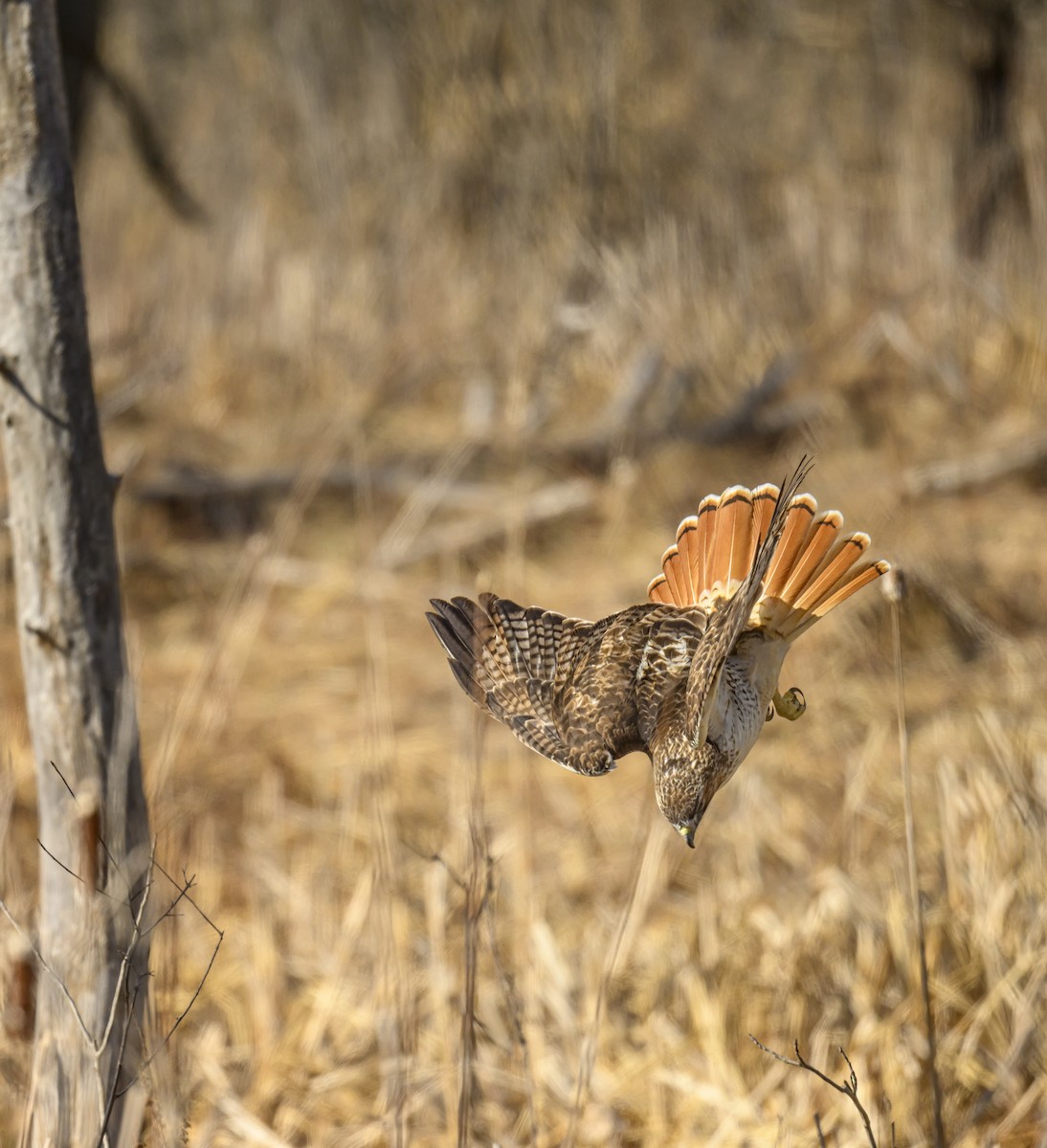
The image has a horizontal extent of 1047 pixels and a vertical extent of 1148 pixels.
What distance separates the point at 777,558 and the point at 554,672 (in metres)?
0.30

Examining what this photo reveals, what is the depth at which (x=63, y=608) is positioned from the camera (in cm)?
162

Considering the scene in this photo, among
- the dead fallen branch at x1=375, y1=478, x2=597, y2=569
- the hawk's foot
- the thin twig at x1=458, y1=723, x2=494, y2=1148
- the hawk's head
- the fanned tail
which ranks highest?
the dead fallen branch at x1=375, y1=478, x2=597, y2=569

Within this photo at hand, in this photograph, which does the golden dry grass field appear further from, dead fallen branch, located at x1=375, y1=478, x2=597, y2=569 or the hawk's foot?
the hawk's foot

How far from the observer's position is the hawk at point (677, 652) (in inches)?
54.8

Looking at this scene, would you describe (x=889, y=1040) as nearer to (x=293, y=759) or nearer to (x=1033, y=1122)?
(x=1033, y=1122)

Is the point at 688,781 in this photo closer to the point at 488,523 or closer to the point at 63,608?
the point at 63,608

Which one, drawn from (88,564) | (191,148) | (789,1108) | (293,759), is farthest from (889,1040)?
(191,148)

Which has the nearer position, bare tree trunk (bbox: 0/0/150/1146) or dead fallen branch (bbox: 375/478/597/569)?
bare tree trunk (bbox: 0/0/150/1146)

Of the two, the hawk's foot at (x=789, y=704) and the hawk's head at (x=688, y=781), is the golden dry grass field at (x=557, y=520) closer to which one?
the hawk's head at (x=688, y=781)

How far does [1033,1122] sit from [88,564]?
1786 mm

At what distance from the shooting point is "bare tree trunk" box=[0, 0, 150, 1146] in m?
1.54

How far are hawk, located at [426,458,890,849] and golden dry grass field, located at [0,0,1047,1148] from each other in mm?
136

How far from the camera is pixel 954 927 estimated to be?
2.58m

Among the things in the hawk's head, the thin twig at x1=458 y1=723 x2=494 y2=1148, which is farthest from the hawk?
the thin twig at x1=458 y1=723 x2=494 y2=1148
